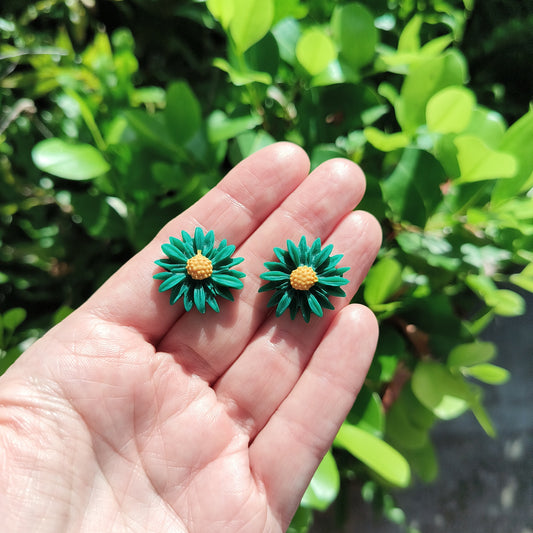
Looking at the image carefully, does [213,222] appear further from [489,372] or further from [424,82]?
[489,372]

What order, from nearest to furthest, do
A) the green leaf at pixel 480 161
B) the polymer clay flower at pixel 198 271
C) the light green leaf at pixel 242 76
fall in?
the green leaf at pixel 480 161 < the light green leaf at pixel 242 76 < the polymer clay flower at pixel 198 271

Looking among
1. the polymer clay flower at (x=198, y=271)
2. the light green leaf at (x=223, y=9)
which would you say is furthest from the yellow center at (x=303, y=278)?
the light green leaf at (x=223, y=9)

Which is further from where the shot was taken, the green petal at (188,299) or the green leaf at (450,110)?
the green petal at (188,299)

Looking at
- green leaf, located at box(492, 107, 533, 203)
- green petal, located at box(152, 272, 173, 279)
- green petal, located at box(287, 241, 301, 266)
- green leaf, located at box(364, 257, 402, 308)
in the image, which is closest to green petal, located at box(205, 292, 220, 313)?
green petal, located at box(152, 272, 173, 279)

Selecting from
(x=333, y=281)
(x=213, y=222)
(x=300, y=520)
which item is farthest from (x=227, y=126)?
(x=300, y=520)

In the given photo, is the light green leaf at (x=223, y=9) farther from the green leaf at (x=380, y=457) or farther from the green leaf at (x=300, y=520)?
the green leaf at (x=300, y=520)

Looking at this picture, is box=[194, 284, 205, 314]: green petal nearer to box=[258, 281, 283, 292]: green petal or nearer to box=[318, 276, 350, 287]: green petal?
box=[258, 281, 283, 292]: green petal
